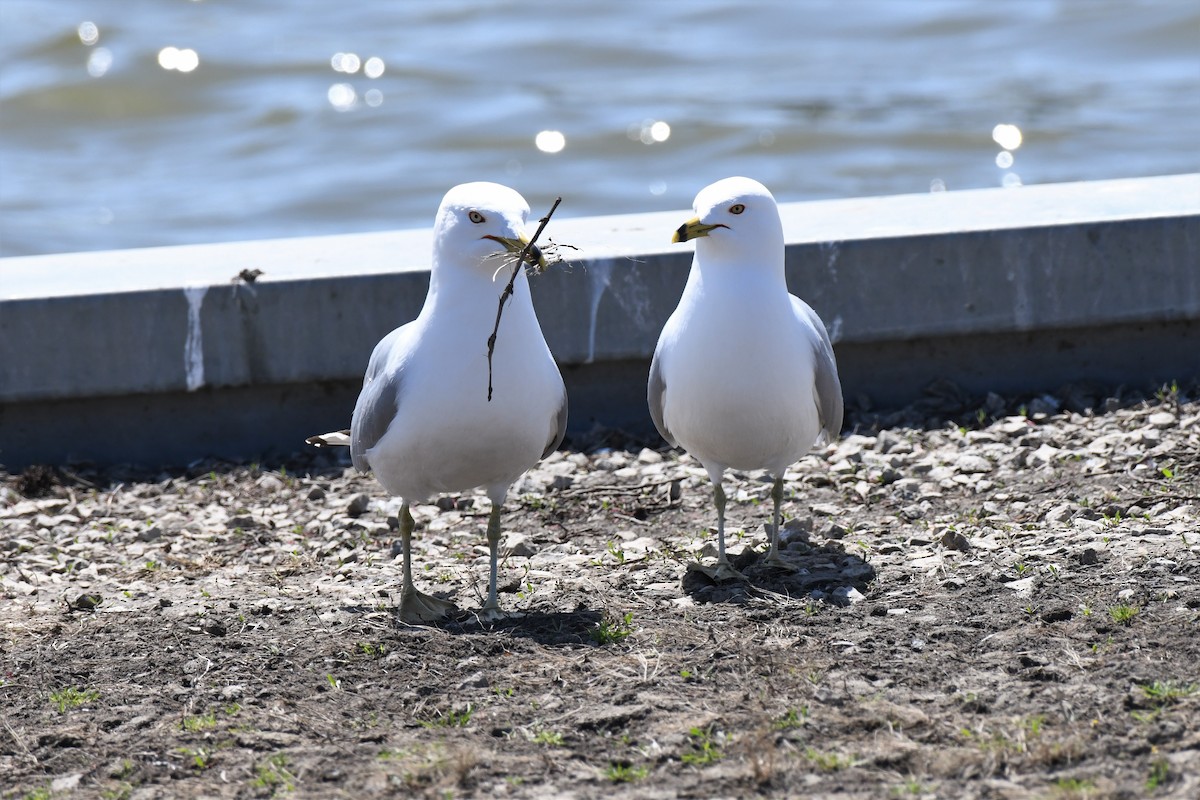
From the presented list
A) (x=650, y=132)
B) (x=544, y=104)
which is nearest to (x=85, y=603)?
(x=650, y=132)

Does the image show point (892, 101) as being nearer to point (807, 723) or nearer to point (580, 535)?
point (580, 535)

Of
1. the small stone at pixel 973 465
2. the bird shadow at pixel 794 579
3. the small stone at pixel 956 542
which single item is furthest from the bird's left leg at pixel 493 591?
the small stone at pixel 973 465

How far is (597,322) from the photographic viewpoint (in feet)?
23.4

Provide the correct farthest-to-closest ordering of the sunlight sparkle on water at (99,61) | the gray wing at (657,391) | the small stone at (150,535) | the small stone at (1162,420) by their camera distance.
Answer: the sunlight sparkle on water at (99,61) → the small stone at (1162,420) → the small stone at (150,535) → the gray wing at (657,391)

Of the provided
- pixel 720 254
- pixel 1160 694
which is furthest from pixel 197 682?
pixel 1160 694

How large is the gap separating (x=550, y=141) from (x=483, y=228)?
12.8 meters

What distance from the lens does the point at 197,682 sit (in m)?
4.45

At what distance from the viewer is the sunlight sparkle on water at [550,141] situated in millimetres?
17172

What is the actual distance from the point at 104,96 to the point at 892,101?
923 centimetres

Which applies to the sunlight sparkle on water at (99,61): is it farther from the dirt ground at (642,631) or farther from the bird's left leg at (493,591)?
the bird's left leg at (493,591)

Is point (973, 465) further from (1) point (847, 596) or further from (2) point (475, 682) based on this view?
(2) point (475, 682)

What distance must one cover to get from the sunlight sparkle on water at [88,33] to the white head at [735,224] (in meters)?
16.9

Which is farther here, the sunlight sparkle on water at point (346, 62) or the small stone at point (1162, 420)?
the sunlight sparkle on water at point (346, 62)

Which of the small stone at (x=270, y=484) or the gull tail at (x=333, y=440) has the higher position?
the gull tail at (x=333, y=440)
